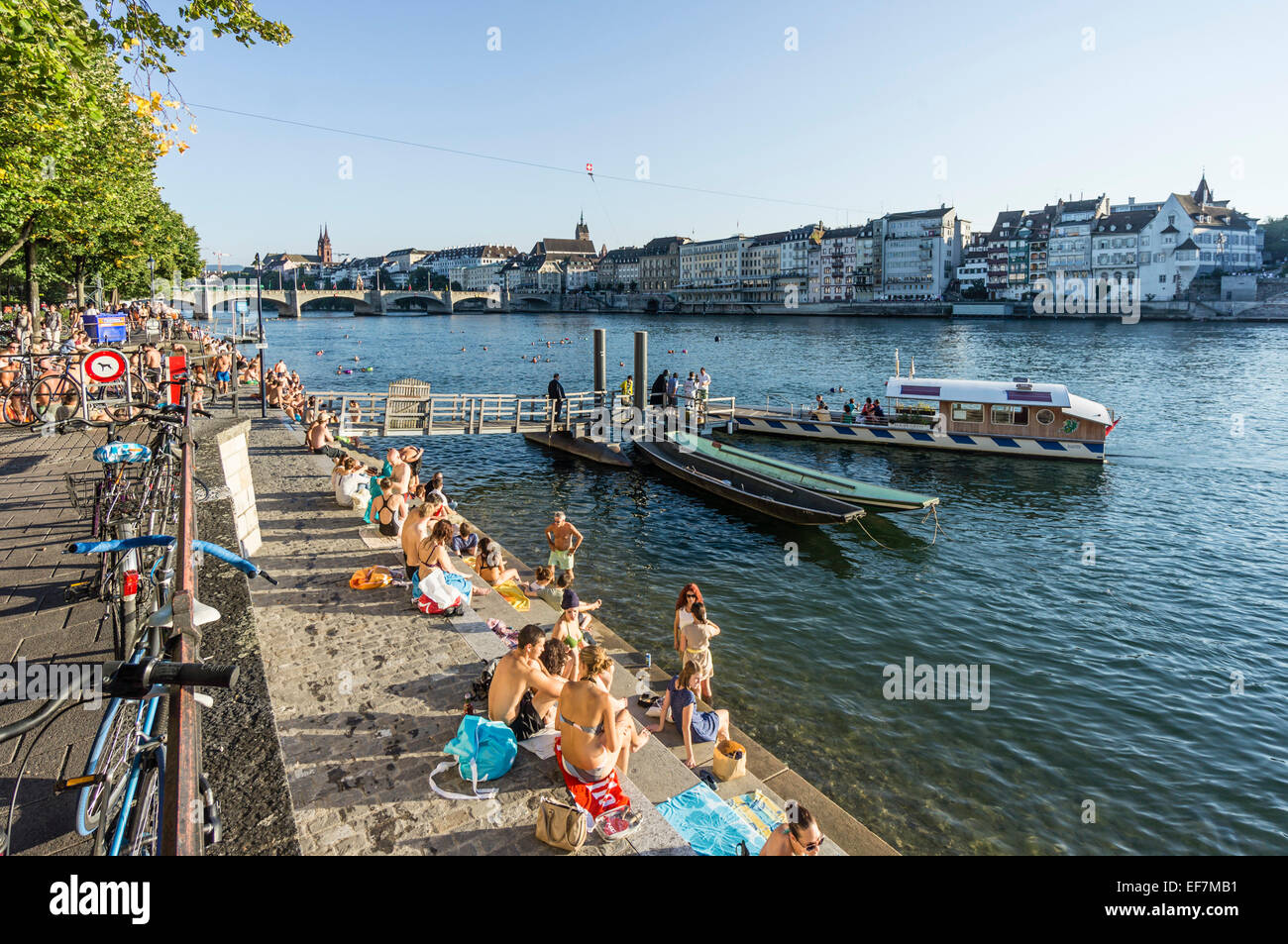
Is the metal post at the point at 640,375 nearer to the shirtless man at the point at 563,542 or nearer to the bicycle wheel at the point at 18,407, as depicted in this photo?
the shirtless man at the point at 563,542

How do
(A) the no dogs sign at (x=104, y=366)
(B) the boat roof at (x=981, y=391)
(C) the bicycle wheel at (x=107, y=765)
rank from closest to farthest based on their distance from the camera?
(C) the bicycle wheel at (x=107, y=765)
(A) the no dogs sign at (x=104, y=366)
(B) the boat roof at (x=981, y=391)

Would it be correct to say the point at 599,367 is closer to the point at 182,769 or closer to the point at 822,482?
the point at 822,482

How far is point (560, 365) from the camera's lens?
75375 mm

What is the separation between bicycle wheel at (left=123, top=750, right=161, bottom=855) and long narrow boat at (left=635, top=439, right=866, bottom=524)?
54.7ft

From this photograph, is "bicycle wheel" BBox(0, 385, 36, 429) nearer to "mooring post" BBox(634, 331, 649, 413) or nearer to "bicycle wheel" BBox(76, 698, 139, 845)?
"bicycle wheel" BBox(76, 698, 139, 845)

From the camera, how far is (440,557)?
10.1m

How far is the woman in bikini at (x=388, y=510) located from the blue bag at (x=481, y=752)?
708 centimetres

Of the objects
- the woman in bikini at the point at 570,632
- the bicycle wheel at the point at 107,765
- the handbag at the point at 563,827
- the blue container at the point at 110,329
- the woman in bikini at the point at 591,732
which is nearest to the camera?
the bicycle wheel at the point at 107,765

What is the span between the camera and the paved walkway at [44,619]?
4.93 metres

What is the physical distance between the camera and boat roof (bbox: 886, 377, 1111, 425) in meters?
29.3

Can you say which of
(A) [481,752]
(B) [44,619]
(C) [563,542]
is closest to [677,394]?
(C) [563,542]

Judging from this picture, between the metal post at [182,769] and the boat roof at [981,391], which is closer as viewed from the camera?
the metal post at [182,769]

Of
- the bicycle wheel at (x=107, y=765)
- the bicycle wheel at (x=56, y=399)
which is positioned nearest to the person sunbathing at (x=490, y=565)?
the bicycle wheel at (x=107, y=765)
